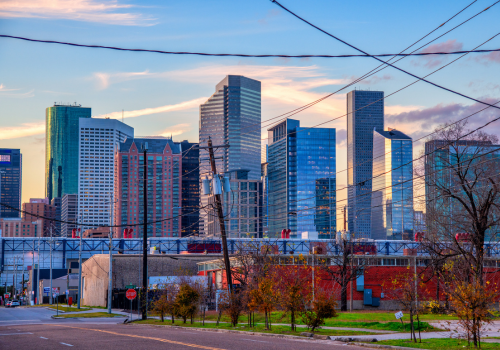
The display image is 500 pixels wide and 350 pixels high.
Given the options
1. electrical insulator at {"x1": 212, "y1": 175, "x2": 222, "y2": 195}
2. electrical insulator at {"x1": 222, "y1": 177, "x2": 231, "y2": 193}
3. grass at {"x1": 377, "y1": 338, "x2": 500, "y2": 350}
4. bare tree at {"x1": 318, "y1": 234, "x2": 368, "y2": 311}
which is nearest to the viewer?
grass at {"x1": 377, "y1": 338, "x2": 500, "y2": 350}

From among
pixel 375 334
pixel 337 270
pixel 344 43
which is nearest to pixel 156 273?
pixel 337 270

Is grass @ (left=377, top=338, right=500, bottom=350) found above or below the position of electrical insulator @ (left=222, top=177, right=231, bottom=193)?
below

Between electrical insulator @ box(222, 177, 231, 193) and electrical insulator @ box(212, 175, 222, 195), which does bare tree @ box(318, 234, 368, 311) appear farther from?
electrical insulator @ box(212, 175, 222, 195)

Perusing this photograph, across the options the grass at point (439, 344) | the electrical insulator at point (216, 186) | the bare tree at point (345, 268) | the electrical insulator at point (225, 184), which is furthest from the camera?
the bare tree at point (345, 268)

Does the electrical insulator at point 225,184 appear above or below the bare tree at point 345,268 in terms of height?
above

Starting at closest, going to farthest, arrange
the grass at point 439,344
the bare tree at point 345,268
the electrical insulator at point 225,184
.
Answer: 1. the grass at point 439,344
2. the electrical insulator at point 225,184
3. the bare tree at point 345,268

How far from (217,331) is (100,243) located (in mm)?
93192

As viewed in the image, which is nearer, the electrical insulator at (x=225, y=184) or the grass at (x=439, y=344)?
the grass at (x=439, y=344)

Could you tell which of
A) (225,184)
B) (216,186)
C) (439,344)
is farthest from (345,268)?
(439,344)

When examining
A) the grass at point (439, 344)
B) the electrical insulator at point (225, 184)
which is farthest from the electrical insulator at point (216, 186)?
the grass at point (439, 344)

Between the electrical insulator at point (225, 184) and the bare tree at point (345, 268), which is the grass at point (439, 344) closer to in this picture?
the electrical insulator at point (225, 184)

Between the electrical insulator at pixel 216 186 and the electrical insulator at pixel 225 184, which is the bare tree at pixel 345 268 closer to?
the electrical insulator at pixel 225 184

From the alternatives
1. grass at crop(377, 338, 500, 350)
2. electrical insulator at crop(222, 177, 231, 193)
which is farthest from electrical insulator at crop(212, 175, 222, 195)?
grass at crop(377, 338, 500, 350)

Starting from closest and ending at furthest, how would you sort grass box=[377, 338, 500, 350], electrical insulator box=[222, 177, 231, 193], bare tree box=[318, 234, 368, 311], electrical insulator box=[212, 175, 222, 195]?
grass box=[377, 338, 500, 350] < electrical insulator box=[212, 175, 222, 195] < electrical insulator box=[222, 177, 231, 193] < bare tree box=[318, 234, 368, 311]
